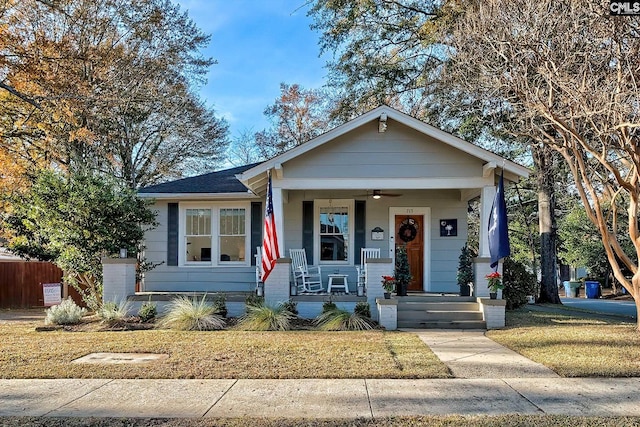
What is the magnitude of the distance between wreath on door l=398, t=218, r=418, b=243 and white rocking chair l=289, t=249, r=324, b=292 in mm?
2419

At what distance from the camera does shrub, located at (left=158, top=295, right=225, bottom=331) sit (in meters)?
9.46

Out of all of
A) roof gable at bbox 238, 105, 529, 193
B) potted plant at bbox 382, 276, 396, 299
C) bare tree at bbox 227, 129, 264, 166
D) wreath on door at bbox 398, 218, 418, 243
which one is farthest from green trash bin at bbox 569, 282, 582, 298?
potted plant at bbox 382, 276, 396, 299

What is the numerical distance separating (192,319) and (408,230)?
19.8ft

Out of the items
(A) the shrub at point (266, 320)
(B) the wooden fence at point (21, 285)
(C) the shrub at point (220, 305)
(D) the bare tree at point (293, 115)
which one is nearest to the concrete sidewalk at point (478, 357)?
(A) the shrub at point (266, 320)

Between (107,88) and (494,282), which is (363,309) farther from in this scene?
(107,88)

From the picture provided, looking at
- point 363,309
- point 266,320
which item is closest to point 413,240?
point 363,309

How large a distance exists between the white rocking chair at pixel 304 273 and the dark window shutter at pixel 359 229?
1.15 m

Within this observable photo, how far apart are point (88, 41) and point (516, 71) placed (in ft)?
48.1

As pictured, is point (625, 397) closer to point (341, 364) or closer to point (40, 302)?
point (341, 364)

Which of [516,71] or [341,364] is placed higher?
[516,71]

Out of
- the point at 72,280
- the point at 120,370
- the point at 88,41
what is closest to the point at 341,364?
the point at 120,370

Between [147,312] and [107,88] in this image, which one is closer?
[147,312]

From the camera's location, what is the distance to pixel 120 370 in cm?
625

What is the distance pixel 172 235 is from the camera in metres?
13.0
